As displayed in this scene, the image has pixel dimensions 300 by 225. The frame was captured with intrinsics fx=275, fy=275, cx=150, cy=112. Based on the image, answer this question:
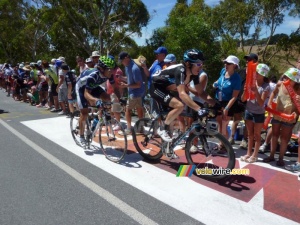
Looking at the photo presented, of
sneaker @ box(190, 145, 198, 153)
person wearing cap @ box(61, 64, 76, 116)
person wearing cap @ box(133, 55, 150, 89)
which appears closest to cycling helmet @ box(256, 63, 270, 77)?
sneaker @ box(190, 145, 198, 153)

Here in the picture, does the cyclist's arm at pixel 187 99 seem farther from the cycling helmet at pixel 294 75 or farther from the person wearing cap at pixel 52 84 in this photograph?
the person wearing cap at pixel 52 84

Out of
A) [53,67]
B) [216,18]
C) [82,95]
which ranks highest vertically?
[216,18]

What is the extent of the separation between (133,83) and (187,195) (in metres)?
3.25

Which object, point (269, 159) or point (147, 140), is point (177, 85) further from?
point (269, 159)

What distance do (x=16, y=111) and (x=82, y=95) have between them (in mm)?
6495

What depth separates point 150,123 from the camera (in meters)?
5.03

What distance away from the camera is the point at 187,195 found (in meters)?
3.72

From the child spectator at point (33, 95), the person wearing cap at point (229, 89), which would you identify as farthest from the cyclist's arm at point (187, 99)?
the child spectator at point (33, 95)

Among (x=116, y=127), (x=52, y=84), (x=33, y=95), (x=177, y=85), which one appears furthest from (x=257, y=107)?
(x=33, y=95)

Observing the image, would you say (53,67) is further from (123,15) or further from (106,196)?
(123,15)

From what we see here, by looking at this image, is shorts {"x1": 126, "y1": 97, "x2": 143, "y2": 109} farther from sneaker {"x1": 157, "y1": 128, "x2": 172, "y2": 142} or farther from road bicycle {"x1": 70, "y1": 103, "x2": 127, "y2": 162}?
sneaker {"x1": 157, "y1": 128, "x2": 172, "y2": 142}

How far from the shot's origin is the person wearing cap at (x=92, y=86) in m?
5.01

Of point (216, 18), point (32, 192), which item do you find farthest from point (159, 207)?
point (216, 18)

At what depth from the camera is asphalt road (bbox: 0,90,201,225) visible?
Answer: 3201 mm
